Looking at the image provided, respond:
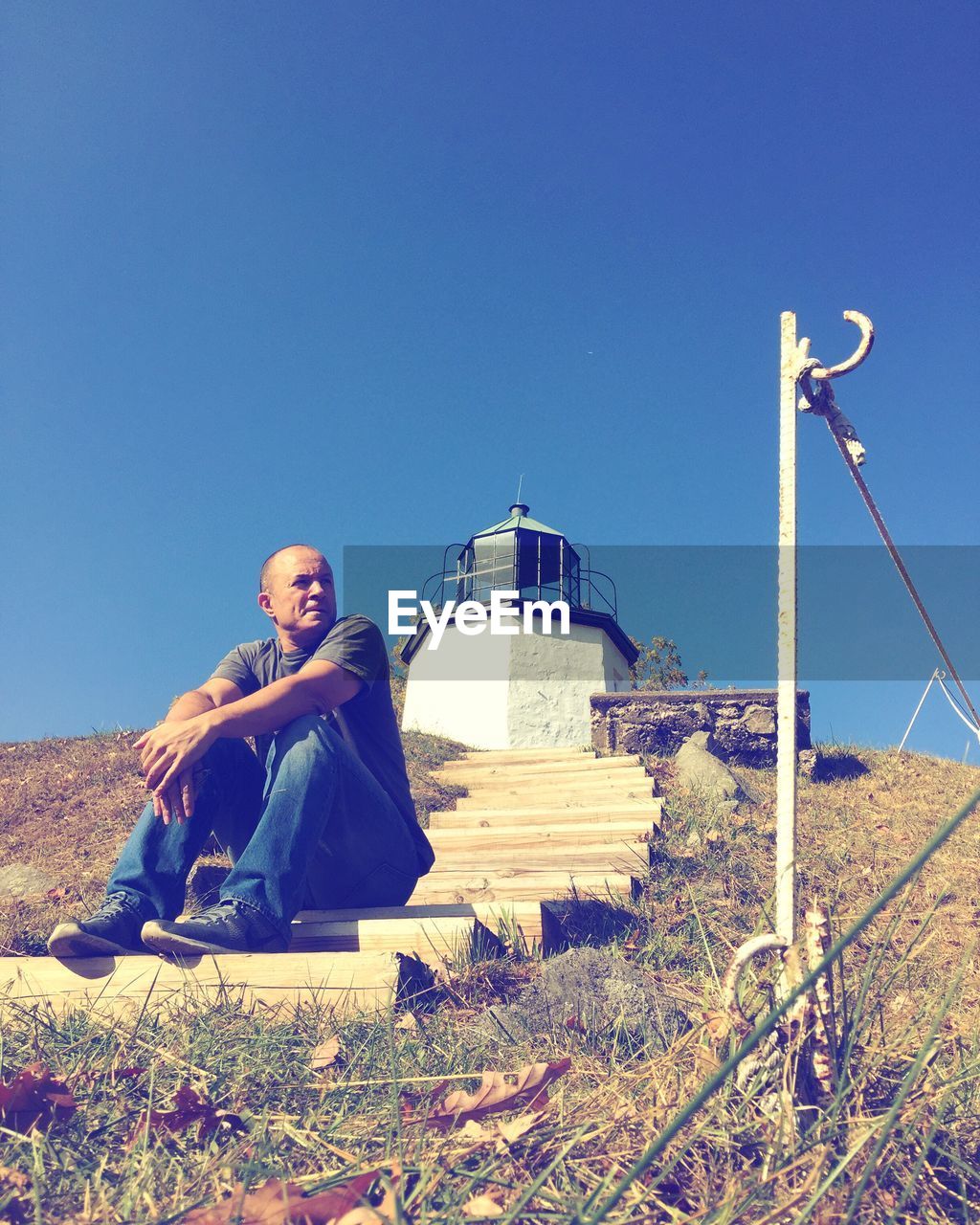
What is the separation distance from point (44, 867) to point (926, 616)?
4.28 metres

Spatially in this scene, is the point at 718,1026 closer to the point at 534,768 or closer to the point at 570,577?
the point at 534,768

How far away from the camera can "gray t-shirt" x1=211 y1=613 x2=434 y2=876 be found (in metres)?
2.50

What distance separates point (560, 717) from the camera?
43.1 ft

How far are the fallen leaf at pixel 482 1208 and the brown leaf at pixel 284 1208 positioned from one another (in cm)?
11

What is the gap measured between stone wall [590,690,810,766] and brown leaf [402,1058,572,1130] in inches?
237

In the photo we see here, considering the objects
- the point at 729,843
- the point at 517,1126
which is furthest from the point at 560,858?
the point at 517,1126

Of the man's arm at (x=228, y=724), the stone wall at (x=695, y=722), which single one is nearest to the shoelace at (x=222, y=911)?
the man's arm at (x=228, y=724)

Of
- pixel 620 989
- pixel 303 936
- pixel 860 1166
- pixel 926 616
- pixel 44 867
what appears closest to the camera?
pixel 860 1166

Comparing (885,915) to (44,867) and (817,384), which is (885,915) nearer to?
(817,384)

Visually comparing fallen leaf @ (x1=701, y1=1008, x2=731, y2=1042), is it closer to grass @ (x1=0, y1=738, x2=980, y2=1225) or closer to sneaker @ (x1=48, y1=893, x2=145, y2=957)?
grass @ (x1=0, y1=738, x2=980, y2=1225)

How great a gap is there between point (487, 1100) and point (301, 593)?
5.67 feet

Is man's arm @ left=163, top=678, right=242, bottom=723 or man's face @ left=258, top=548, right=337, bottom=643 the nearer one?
man's arm @ left=163, top=678, right=242, bottom=723

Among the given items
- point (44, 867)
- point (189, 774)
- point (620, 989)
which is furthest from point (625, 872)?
point (44, 867)

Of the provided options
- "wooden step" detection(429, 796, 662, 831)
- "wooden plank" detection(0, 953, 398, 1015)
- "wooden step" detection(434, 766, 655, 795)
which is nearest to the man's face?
"wooden plank" detection(0, 953, 398, 1015)
